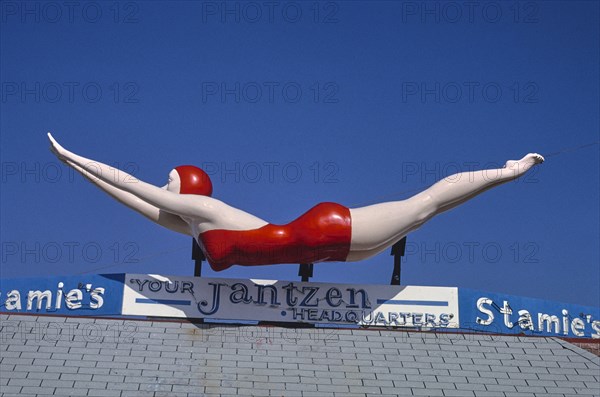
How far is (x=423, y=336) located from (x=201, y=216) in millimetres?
3909

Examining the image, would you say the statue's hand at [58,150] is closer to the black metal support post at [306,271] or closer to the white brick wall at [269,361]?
the white brick wall at [269,361]

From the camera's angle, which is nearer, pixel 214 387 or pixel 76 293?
pixel 214 387

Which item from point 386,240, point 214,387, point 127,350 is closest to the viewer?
point 214,387

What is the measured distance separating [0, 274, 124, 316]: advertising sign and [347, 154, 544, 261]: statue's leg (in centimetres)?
382

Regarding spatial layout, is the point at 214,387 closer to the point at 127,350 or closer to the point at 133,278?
the point at 127,350

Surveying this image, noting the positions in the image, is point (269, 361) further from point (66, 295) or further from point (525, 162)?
point (525, 162)

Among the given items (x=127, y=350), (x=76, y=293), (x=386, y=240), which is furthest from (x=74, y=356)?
(x=386, y=240)

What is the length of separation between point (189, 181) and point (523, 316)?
581cm

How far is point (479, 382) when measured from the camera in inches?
494

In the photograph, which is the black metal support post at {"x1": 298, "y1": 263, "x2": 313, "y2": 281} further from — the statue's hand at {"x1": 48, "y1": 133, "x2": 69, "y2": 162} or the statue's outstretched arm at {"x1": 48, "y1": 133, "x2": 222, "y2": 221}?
the statue's hand at {"x1": 48, "y1": 133, "x2": 69, "y2": 162}

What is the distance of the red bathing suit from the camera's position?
1362 cm

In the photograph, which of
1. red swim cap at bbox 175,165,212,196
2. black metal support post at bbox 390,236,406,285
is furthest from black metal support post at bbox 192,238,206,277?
black metal support post at bbox 390,236,406,285

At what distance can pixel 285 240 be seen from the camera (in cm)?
1366

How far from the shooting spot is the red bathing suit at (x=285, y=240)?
44.7ft
